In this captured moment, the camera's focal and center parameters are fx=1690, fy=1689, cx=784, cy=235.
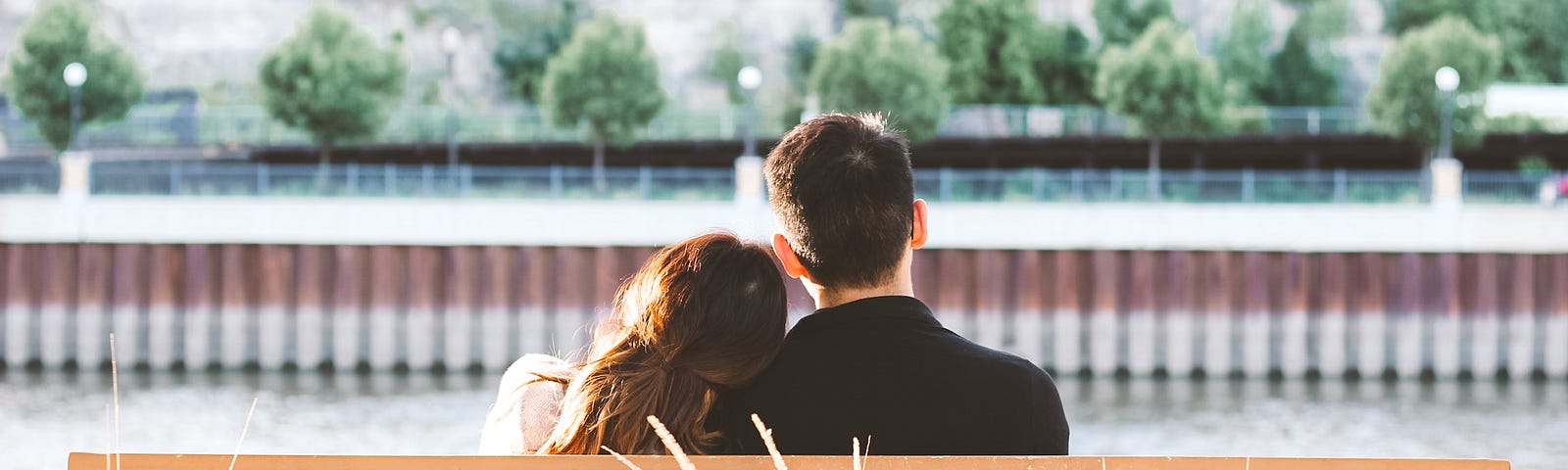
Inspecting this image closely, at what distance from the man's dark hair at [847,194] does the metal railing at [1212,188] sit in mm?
21970

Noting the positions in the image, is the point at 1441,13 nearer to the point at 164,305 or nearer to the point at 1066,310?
the point at 1066,310

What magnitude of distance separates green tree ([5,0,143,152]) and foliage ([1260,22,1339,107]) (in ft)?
109

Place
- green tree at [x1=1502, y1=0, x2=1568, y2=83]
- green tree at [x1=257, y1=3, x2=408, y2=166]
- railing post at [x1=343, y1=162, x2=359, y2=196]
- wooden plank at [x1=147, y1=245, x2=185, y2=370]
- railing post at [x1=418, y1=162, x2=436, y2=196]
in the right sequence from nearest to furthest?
1. wooden plank at [x1=147, y1=245, x2=185, y2=370]
2. railing post at [x1=343, y1=162, x2=359, y2=196]
3. railing post at [x1=418, y1=162, x2=436, y2=196]
4. green tree at [x1=257, y1=3, x2=408, y2=166]
5. green tree at [x1=1502, y1=0, x2=1568, y2=83]

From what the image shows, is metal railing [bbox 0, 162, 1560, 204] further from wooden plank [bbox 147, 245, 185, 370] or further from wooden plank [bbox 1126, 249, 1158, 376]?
wooden plank [bbox 1126, 249, 1158, 376]

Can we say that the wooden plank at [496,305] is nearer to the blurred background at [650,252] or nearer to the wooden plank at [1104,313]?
the blurred background at [650,252]

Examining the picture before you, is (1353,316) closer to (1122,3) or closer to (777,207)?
(777,207)

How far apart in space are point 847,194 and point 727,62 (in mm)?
55494

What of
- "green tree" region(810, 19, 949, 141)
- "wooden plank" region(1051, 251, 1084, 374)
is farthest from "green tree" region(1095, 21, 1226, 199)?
"wooden plank" region(1051, 251, 1084, 374)

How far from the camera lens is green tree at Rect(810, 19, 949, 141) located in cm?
3338

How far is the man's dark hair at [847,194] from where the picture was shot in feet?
8.52

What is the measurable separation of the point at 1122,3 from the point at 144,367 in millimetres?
37007

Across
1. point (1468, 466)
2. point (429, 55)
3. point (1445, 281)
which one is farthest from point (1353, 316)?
point (429, 55)

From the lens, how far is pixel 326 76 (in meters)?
32.0

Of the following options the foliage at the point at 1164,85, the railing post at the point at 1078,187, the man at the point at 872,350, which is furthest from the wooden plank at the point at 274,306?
the foliage at the point at 1164,85
